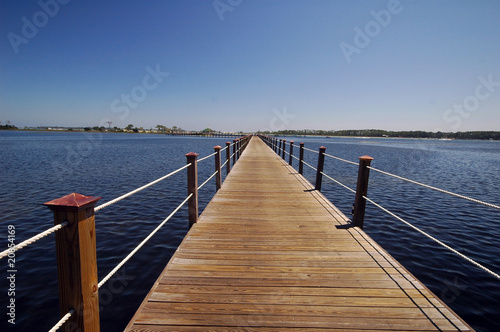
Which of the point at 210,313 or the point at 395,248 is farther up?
the point at 210,313

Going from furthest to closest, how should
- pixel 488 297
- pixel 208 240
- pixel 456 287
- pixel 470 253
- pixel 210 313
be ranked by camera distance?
pixel 470 253, pixel 456 287, pixel 488 297, pixel 208 240, pixel 210 313

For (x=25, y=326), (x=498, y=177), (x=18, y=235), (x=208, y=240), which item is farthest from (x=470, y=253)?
(x=498, y=177)

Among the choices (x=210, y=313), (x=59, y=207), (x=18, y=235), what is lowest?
(x=18, y=235)

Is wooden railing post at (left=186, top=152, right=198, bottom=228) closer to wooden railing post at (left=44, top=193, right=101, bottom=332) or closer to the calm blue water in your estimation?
the calm blue water

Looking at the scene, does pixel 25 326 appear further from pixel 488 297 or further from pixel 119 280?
pixel 488 297

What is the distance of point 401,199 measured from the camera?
456 inches

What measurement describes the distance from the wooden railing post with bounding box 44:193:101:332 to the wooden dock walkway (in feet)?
1.70

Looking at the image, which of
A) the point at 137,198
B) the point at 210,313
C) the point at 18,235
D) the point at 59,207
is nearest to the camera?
the point at 59,207

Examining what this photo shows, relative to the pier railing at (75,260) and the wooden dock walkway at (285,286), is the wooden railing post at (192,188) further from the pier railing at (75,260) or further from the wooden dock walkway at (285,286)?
the pier railing at (75,260)

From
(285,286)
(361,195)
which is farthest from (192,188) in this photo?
(361,195)

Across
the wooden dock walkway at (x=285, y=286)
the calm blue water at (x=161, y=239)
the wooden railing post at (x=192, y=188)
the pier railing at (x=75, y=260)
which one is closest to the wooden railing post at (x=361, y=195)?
the wooden dock walkway at (x=285, y=286)

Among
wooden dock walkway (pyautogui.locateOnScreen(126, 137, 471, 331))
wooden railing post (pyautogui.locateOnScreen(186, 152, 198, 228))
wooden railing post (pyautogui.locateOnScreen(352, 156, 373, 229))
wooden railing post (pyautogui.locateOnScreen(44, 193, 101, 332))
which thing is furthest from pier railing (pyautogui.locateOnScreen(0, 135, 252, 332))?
wooden railing post (pyautogui.locateOnScreen(352, 156, 373, 229))

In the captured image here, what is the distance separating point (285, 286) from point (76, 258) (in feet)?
6.46

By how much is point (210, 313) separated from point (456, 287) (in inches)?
212
